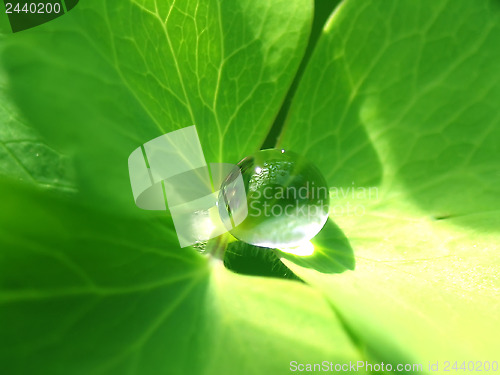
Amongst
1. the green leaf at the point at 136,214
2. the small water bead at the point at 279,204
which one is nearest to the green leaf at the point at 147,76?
the green leaf at the point at 136,214

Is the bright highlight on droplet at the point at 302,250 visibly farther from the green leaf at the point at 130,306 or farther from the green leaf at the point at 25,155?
the green leaf at the point at 25,155

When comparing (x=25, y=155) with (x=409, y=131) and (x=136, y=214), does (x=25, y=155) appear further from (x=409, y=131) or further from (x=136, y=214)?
Answer: (x=409, y=131)

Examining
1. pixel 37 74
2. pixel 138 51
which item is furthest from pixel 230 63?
pixel 37 74

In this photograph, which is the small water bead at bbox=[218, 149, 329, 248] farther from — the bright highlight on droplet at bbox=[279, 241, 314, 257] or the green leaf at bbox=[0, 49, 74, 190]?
the green leaf at bbox=[0, 49, 74, 190]

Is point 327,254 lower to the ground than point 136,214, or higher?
lower

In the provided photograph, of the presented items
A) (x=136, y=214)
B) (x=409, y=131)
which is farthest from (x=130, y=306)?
(x=409, y=131)
